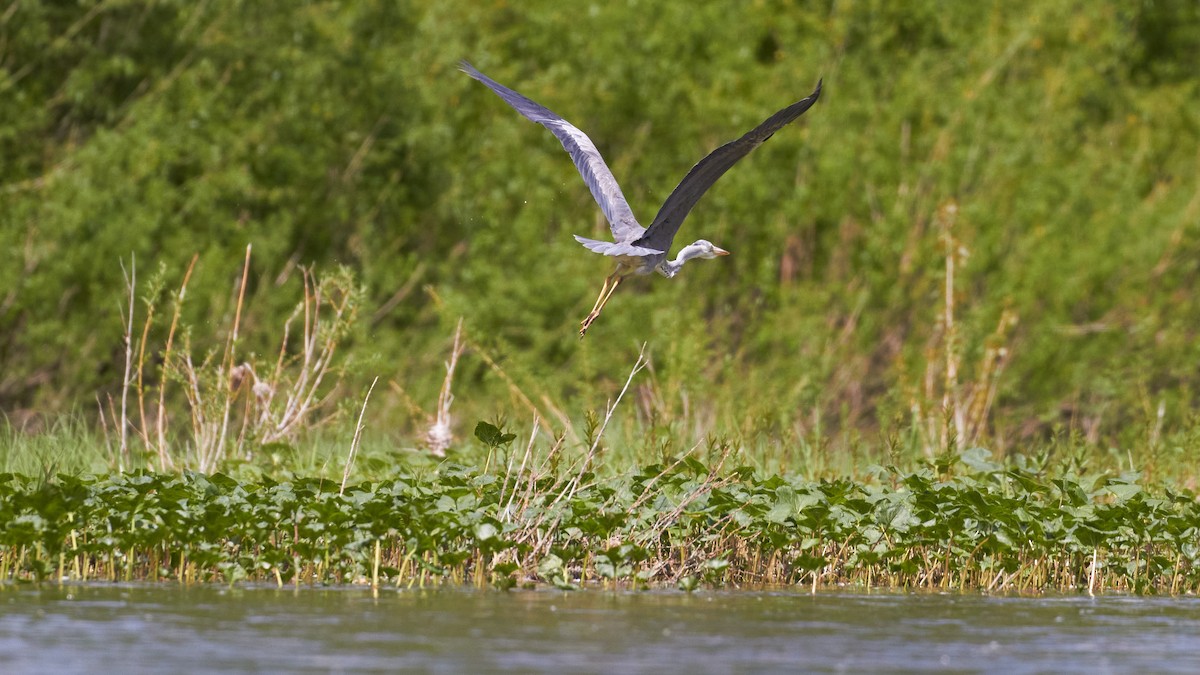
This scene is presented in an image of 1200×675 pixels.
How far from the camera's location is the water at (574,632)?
5496 mm

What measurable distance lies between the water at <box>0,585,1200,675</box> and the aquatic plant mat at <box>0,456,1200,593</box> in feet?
0.83

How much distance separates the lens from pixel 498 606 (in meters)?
6.80

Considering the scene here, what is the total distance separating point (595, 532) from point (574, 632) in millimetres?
1451

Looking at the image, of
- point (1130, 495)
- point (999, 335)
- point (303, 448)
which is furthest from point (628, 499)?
point (999, 335)

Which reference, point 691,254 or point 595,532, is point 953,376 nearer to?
point 691,254

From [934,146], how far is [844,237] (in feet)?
4.00

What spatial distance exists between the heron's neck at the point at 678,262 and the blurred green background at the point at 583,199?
13.6 feet

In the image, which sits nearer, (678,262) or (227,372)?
(678,262)

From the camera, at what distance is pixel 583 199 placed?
17.3 meters

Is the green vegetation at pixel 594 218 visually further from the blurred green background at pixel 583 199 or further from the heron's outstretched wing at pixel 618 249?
the heron's outstretched wing at pixel 618 249

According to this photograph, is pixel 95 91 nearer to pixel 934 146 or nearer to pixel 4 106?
pixel 4 106

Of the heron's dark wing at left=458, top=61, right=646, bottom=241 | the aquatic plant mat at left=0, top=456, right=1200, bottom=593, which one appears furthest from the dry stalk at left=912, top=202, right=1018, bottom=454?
the heron's dark wing at left=458, top=61, right=646, bottom=241

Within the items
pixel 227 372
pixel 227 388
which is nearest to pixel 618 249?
pixel 227 388

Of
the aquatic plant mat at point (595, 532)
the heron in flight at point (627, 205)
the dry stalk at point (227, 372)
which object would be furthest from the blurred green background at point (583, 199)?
the aquatic plant mat at point (595, 532)
